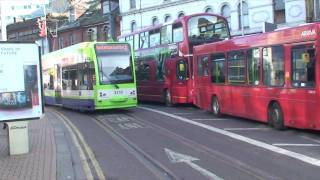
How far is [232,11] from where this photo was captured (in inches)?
1820

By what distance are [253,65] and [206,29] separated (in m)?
9.27

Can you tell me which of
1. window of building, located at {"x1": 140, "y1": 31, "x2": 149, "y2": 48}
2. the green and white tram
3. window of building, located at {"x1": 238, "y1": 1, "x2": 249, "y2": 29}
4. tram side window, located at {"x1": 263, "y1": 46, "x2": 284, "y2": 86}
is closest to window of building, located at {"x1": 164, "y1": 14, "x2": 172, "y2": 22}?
window of building, located at {"x1": 238, "y1": 1, "x2": 249, "y2": 29}

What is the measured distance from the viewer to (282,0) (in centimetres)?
4169

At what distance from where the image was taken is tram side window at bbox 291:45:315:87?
14.9 metres

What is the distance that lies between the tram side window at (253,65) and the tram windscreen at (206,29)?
8.38 m

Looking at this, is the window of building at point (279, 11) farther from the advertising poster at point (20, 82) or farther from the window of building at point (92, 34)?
the window of building at point (92, 34)

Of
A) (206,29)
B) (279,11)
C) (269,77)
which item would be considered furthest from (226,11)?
(269,77)

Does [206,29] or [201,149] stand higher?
[206,29]

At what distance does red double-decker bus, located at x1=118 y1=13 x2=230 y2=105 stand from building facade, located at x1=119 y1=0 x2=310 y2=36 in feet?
25.4

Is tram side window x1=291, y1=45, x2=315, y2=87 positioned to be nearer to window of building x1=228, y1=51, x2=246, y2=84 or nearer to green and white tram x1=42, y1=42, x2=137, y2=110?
window of building x1=228, y1=51, x2=246, y2=84

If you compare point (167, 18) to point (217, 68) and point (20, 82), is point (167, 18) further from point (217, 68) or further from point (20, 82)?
point (20, 82)

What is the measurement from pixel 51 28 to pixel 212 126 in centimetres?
6790

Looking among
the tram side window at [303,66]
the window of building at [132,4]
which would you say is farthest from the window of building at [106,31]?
the tram side window at [303,66]

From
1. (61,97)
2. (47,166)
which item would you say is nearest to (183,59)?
(61,97)
